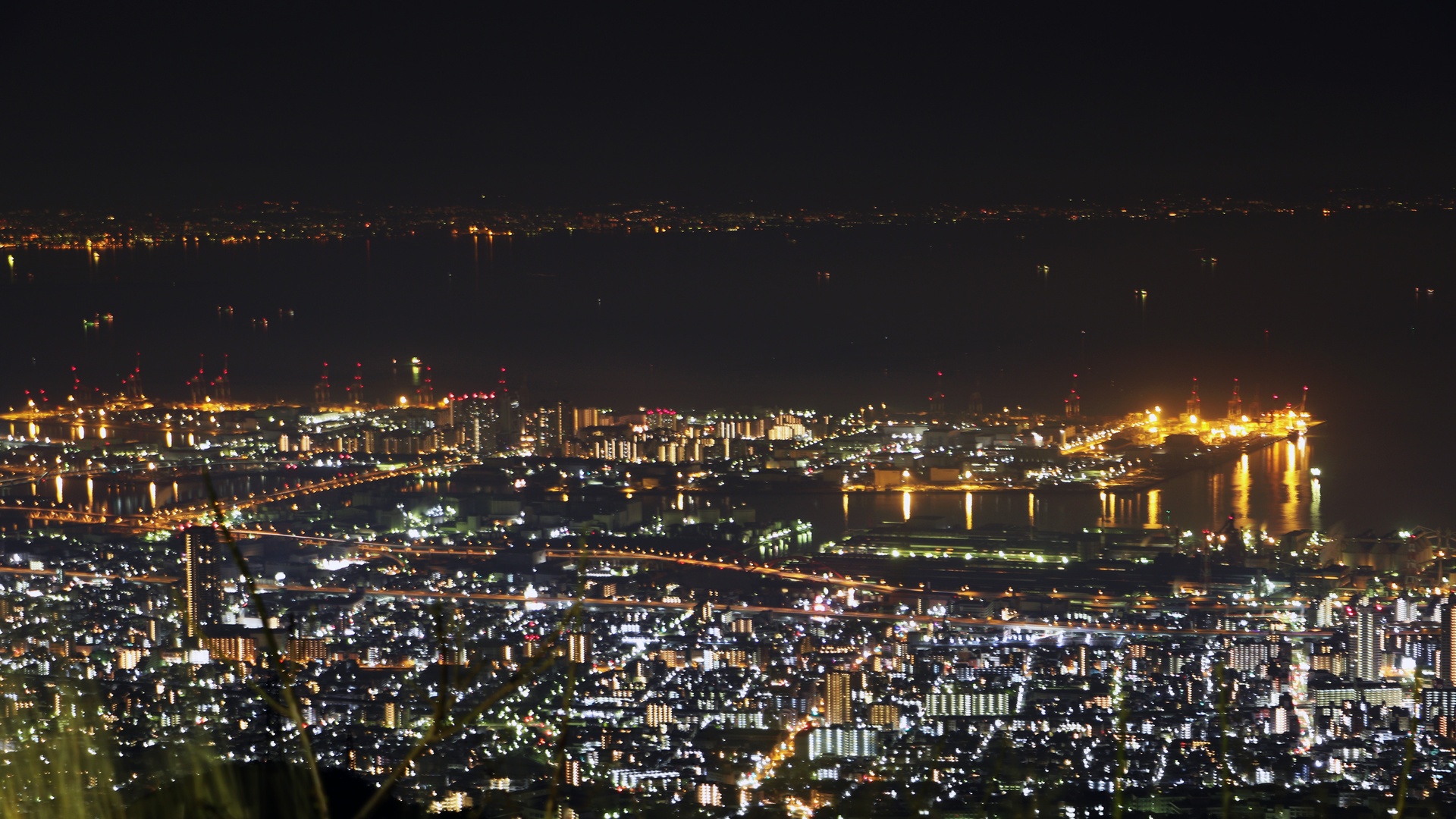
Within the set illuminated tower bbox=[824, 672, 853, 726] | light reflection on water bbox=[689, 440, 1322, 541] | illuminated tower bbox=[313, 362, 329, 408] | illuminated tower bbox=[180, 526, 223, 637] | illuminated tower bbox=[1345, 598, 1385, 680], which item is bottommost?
illuminated tower bbox=[1345, 598, 1385, 680]

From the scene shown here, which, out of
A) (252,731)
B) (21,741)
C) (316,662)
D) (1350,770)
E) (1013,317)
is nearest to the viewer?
(21,741)

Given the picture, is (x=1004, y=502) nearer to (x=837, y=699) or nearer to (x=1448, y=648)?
(x=1448, y=648)

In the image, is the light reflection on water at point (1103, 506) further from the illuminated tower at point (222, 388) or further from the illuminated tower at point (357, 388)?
the illuminated tower at point (222, 388)

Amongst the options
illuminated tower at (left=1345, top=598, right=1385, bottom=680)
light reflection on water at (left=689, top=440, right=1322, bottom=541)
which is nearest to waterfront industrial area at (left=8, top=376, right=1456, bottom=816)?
illuminated tower at (left=1345, top=598, right=1385, bottom=680)

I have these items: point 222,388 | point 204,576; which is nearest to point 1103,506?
point 204,576

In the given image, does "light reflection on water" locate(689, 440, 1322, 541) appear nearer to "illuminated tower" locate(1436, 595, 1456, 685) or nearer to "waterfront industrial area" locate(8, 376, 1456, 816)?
"waterfront industrial area" locate(8, 376, 1456, 816)

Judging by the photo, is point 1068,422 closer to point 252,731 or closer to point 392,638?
point 392,638

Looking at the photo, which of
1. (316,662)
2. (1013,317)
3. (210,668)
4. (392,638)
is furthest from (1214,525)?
(1013,317)
